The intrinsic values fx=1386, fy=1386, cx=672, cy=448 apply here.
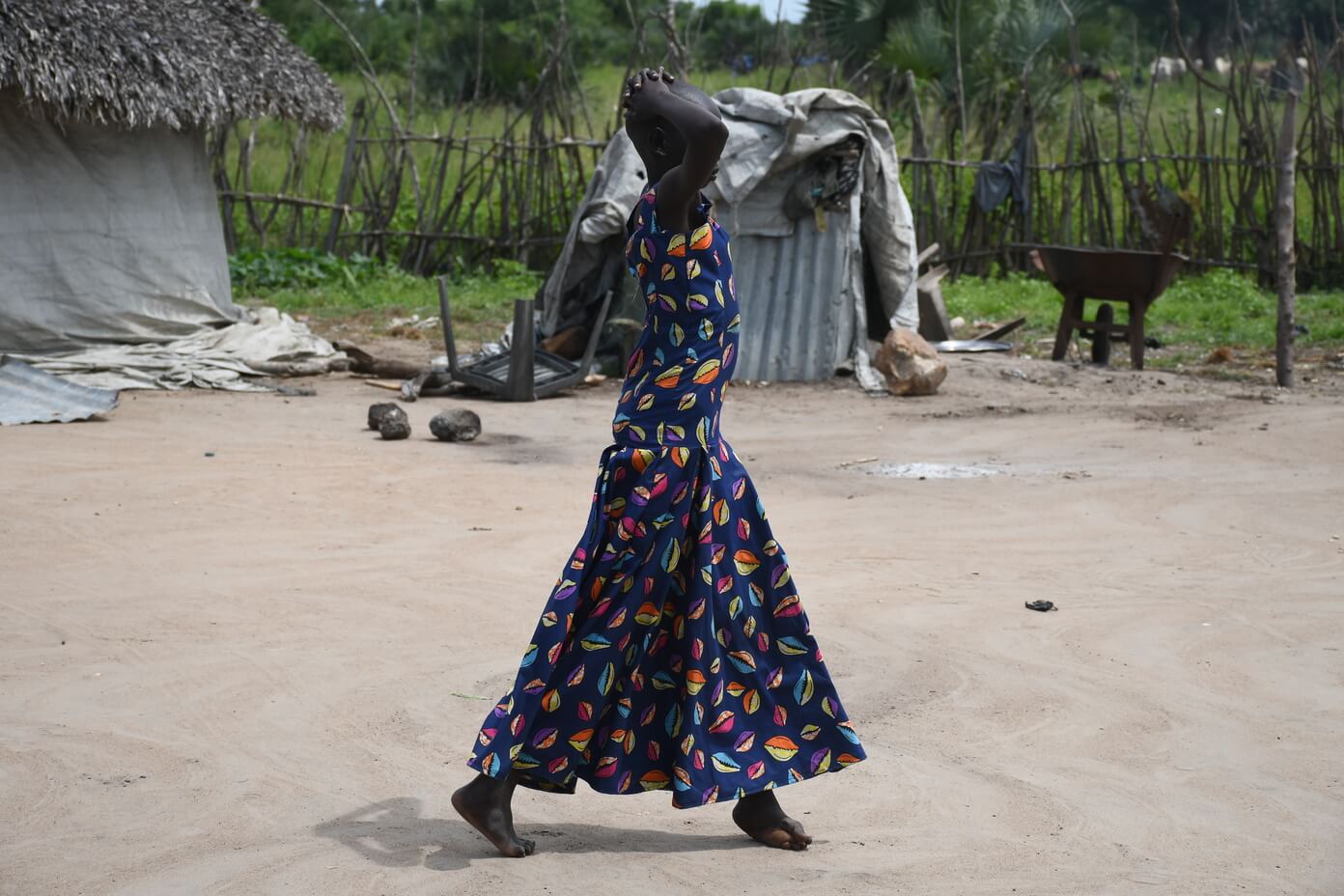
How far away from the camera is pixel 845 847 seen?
249cm

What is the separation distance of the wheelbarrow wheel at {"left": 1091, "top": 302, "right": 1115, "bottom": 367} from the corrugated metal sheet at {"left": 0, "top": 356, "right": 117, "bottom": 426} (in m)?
6.19

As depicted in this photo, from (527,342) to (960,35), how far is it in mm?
10743

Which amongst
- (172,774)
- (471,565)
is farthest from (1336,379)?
(172,774)

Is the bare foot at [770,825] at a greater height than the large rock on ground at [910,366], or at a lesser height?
lesser

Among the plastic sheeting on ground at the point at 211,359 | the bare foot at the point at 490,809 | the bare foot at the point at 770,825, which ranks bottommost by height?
the bare foot at the point at 770,825

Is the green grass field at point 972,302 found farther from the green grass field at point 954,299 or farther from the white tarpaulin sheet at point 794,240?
the white tarpaulin sheet at point 794,240

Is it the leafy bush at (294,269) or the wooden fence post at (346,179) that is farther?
the wooden fence post at (346,179)

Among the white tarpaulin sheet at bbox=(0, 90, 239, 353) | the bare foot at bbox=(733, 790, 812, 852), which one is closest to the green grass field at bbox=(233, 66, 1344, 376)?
the white tarpaulin sheet at bbox=(0, 90, 239, 353)

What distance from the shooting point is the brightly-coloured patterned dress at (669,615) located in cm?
234

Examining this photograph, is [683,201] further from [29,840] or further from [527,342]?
[527,342]

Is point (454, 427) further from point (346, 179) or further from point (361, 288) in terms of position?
point (346, 179)

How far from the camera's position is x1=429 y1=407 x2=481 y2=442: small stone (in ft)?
22.0

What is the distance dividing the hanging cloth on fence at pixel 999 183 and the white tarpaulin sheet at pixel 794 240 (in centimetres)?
351

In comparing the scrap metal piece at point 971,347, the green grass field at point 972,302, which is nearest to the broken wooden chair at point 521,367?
the green grass field at point 972,302
